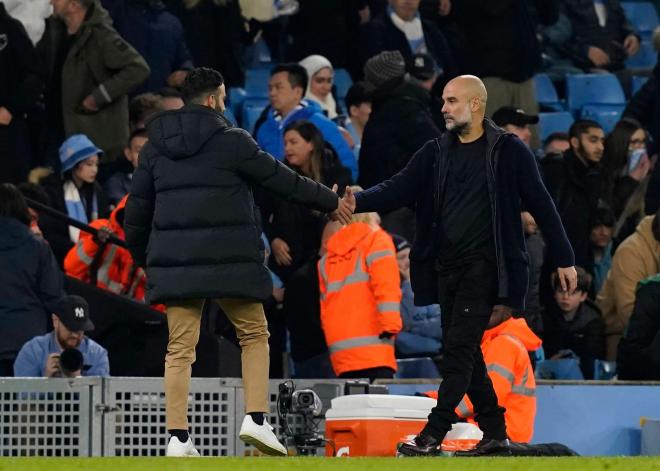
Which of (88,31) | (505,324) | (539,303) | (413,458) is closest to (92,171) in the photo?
(88,31)

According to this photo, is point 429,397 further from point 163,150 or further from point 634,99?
point 634,99

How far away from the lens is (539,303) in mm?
13781

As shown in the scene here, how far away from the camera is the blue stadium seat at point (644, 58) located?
21594 mm

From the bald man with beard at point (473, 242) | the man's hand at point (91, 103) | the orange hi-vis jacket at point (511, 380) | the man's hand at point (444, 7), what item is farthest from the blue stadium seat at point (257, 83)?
the bald man with beard at point (473, 242)

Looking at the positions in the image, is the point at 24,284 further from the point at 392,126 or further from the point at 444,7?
the point at 444,7

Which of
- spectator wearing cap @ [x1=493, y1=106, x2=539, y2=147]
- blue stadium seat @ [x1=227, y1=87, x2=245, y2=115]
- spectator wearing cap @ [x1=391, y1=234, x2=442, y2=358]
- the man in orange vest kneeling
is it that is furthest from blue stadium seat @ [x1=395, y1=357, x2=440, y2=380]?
blue stadium seat @ [x1=227, y1=87, x2=245, y2=115]

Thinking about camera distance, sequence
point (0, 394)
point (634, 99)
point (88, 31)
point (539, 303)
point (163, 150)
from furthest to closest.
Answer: point (634, 99)
point (88, 31)
point (539, 303)
point (0, 394)
point (163, 150)

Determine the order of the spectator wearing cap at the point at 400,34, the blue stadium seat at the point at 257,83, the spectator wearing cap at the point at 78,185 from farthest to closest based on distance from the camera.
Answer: the blue stadium seat at the point at 257,83
the spectator wearing cap at the point at 400,34
the spectator wearing cap at the point at 78,185

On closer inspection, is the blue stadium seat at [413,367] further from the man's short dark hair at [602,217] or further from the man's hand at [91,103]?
the man's hand at [91,103]

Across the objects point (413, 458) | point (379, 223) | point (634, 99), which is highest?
point (634, 99)

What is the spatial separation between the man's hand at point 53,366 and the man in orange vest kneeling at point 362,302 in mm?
1794

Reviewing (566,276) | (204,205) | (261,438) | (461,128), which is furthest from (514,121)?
(261,438)

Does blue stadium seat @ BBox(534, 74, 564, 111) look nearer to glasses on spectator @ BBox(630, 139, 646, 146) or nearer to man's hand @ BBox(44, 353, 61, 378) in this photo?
glasses on spectator @ BBox(630, 139, 646, 146)

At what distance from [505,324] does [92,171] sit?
4.31m
